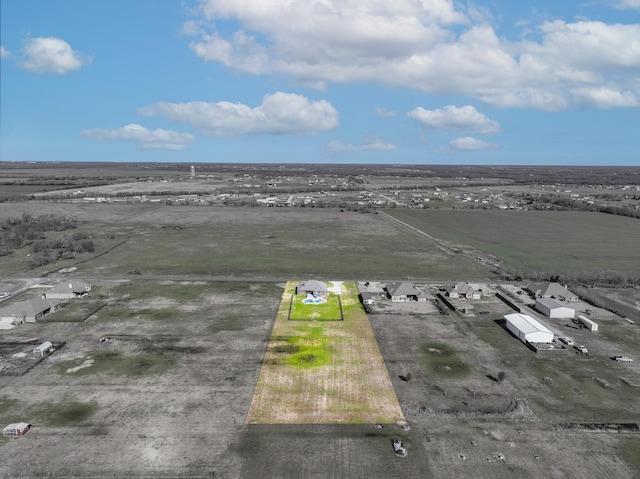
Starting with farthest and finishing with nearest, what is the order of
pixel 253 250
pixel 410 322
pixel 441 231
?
pixel 441 231
pixel 253 250
pixel 410 322

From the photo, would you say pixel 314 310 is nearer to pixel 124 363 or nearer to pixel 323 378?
pixel 323 378

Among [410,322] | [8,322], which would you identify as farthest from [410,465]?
[8,322]

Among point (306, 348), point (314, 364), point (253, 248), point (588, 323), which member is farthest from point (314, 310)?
point (253, 248)

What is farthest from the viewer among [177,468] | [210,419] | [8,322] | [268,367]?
[8,322]

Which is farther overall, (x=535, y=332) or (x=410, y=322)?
(x=410, y=322)

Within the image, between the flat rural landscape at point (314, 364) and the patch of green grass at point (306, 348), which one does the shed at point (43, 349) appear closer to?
the flat rural landscape at point (314, 364)

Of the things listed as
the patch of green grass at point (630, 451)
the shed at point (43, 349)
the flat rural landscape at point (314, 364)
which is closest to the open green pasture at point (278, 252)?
the flat rural landscape at point (314, 364)

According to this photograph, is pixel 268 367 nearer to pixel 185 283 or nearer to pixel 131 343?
pixel 131 343
